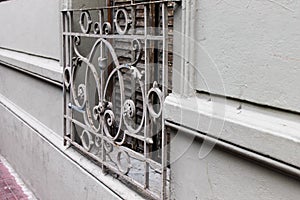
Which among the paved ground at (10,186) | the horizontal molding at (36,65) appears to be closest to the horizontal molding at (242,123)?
the horizontal molding at (36,65)

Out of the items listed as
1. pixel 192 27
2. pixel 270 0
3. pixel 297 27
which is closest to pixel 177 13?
pixel 192 27

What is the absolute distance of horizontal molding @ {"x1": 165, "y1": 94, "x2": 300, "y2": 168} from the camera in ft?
4.70

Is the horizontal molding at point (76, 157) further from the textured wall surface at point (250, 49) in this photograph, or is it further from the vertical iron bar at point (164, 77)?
the textured wall surface at point (250, 49)

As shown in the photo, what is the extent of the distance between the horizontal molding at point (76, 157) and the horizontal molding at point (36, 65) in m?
0.53

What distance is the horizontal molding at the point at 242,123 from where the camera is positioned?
4.70 feet

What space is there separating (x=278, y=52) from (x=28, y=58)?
141 inches

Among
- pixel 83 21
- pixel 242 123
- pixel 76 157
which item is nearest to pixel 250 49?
pixel 242 123

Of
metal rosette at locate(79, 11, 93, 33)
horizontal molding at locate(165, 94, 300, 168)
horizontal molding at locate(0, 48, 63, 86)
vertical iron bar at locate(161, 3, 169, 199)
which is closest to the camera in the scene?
horizontal molding at locate(165, 94, 300, 168)

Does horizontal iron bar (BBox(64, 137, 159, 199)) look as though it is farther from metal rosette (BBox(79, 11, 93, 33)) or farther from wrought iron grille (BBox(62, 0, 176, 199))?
metal rosette (BBox(79, 11, 93, 33))

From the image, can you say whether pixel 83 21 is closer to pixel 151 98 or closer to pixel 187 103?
pixel 151 98

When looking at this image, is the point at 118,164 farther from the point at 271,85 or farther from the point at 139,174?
the point at 271,85

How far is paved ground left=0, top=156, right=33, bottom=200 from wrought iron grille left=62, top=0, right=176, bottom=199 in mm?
1483

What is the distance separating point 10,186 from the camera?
16.1ft

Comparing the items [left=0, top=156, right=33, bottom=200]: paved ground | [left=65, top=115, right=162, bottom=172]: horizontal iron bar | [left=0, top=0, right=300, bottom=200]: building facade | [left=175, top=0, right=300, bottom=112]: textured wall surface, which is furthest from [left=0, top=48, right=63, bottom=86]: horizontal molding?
Answer: [left=175, top=0, right=300, bottom=112]: textured wall surface
